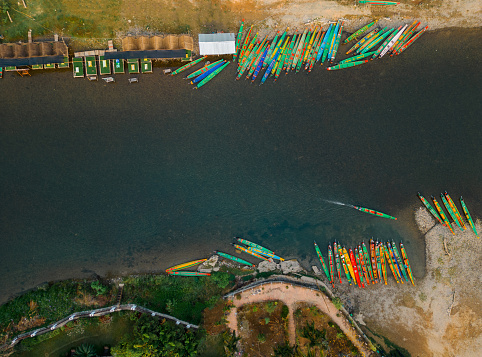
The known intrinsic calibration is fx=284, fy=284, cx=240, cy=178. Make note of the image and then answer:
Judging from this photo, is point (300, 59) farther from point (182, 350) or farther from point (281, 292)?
point (182, 350)

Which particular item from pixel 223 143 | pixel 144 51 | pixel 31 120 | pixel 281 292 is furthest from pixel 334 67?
pixel 31 120

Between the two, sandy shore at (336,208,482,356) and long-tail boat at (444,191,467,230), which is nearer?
sandy shore at (336,208,482,356)

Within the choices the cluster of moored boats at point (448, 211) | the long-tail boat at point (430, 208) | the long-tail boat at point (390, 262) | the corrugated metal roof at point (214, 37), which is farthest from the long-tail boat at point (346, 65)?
the long-tail boat at point (390, 262)

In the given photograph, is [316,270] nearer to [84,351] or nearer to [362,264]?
[362,264]

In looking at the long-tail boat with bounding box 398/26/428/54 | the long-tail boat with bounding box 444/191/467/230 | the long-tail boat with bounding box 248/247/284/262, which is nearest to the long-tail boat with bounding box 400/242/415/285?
the long-tail boat with bounding box 444/191/467/230

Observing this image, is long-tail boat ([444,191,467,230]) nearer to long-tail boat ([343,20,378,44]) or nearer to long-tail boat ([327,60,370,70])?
long-tail boat ([327,60,370,70])

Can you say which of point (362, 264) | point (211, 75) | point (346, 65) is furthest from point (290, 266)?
point (346, 65)

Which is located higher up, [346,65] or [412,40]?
[412,40]
